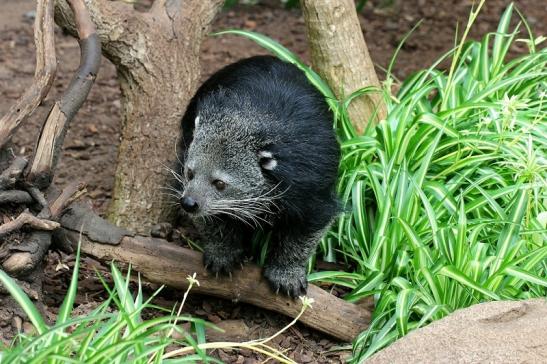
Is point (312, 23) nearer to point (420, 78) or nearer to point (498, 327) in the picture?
point (420, 78)

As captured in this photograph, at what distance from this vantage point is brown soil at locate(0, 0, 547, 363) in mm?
4656

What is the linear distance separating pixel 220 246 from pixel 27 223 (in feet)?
3.40

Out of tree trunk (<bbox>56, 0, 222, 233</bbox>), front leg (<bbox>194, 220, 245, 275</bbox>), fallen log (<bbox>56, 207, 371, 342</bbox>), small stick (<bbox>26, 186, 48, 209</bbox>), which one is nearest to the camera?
small stick (<bbox>26, 186, 48, 209</bbox>)

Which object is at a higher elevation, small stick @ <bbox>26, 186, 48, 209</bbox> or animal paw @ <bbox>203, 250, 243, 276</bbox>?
small stick @ <bbox>26, 186, 48, 209</bbox>

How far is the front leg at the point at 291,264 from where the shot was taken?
446 cm

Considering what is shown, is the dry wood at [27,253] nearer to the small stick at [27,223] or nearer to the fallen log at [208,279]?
the small stick at [27,223]

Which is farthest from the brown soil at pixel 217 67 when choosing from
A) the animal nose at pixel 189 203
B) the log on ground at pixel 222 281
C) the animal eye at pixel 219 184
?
the animal eye at pixel 219 184

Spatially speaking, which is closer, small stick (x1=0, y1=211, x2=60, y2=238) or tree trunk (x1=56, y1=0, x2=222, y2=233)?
small stick (x1=0, y1=211, x2=60, y2=238)

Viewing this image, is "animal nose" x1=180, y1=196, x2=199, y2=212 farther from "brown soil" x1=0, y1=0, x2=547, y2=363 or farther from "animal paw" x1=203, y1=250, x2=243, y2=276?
"brown soil" x1=0, y1=0, x2=547, y2=363

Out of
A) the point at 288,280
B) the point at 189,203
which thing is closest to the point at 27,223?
the point at 189,203

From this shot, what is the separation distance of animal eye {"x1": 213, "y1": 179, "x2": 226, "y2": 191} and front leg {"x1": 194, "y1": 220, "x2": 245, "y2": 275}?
15.0 inches

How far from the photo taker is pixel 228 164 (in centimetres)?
419

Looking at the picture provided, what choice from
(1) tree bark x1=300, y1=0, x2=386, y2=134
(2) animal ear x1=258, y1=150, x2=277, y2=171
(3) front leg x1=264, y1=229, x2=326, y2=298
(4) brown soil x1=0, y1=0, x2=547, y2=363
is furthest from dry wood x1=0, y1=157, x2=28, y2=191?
(1) tree bark x1=300, y1=0, x2=386, y2=134

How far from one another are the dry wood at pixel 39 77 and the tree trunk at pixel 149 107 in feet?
2.06
